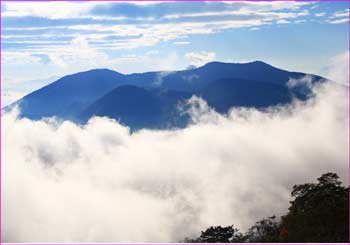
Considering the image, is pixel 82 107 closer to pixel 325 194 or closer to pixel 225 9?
pixel 225 9

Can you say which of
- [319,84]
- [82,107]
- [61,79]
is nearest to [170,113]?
[82,107]

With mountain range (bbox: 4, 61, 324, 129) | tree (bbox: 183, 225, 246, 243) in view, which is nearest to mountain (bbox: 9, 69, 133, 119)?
mountain range (bbox: 4, 61, 324, 129)

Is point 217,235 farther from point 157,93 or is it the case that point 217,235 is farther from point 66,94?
point 66,94

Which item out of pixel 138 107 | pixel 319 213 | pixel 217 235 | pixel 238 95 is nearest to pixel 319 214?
pixel 319 213

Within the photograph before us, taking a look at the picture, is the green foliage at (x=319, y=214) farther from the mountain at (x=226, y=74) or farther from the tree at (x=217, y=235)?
the tree at (x=217, y=235)

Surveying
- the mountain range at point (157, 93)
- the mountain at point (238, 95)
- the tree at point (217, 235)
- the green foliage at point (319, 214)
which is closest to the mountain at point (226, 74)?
the mountain range at point (157, 93)
